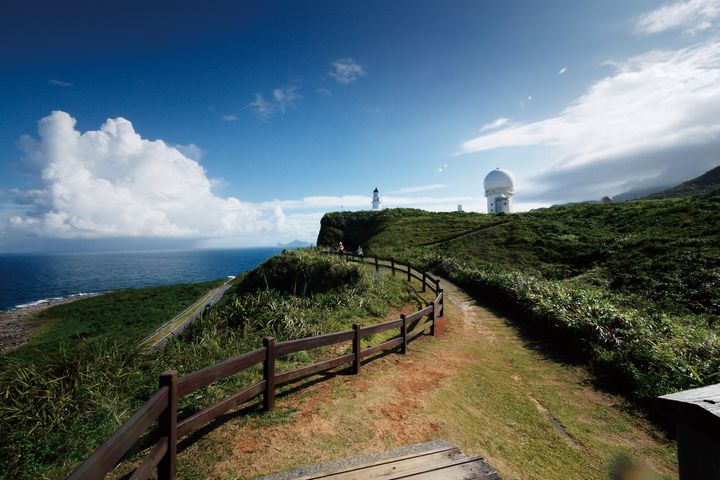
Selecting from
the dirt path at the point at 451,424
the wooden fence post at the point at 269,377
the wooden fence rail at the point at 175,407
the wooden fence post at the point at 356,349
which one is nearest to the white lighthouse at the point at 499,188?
the dirt path at the point at 451,424

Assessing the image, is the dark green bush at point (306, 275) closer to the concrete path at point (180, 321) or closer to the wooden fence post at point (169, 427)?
the concrete path at point (180, 321)

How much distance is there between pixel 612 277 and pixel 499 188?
4904cm

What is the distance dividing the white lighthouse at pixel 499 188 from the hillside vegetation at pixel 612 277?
2047cm

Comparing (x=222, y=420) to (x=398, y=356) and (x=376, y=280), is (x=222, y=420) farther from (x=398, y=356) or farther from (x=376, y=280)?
(x=376, y=280)

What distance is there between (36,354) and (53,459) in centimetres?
2869

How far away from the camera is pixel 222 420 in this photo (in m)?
5.31

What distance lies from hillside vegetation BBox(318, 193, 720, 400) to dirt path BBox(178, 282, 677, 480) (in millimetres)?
1414

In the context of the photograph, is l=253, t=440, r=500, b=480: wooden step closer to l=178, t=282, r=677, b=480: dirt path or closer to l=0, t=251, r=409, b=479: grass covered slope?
l=178, t=282, r=677, b=480: dirt path

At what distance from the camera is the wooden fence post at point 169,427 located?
3.75 metres

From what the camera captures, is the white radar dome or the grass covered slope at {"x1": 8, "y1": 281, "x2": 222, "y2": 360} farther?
the white radar dome

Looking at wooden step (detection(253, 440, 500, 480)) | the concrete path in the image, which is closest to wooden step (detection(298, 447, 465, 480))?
wooden step (detection(253, 440, 500, 480))

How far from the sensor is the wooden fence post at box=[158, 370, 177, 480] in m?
3.75

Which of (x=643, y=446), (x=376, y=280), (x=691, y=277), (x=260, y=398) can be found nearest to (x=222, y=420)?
(x=260, y=398)

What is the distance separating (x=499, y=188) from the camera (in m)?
63.8
